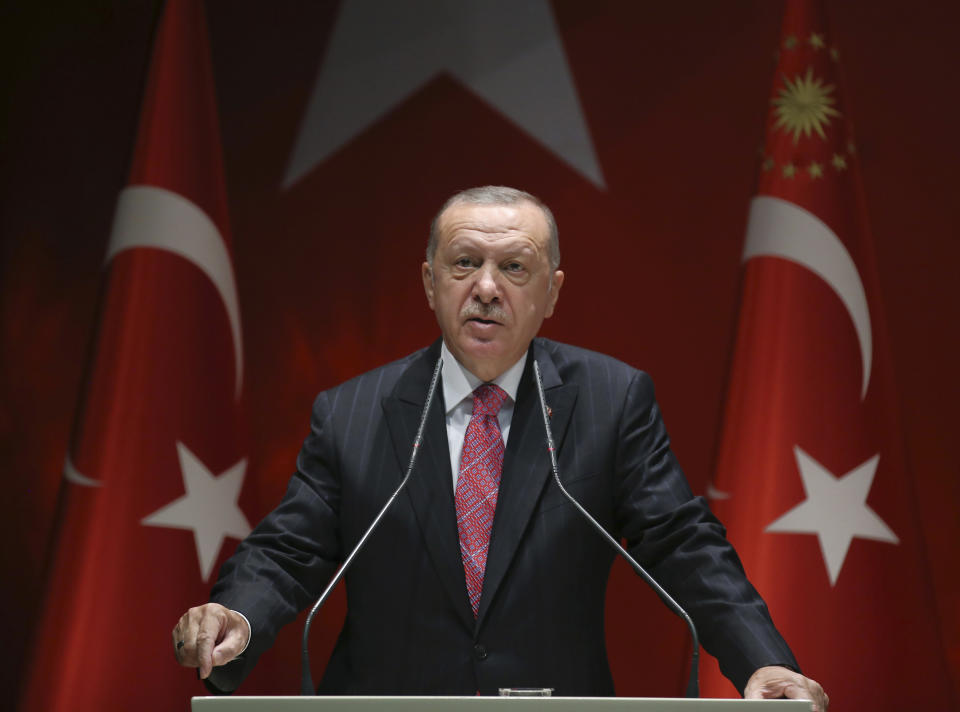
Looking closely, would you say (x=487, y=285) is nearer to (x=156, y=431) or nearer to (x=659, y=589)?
(x=659, y=589)

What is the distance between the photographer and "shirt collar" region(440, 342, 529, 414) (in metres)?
2.16

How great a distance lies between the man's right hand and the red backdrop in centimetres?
190

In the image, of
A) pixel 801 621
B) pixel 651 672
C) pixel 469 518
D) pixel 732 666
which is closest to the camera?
pixel 732 666

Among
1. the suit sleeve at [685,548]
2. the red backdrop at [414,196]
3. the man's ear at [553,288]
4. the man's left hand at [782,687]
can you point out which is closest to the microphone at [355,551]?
the man's ear at [553,288]

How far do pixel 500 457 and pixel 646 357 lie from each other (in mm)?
1646

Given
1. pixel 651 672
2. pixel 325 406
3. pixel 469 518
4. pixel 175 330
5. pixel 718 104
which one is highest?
pixel 718 104

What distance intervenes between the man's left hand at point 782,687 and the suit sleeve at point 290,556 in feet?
2.55

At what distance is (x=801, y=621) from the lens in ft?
9.61

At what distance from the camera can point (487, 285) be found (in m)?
2.09

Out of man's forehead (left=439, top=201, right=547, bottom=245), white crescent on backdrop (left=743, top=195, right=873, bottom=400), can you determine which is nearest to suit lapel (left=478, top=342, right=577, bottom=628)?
man's forehead (left=439, top=201, right=547, bottom=245)

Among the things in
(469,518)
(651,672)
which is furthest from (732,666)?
(651,672)

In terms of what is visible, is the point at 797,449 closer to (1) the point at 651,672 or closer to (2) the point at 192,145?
(1) the point at 651,672

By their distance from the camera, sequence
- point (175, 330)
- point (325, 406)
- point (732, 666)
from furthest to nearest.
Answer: point (175, 330)
point (325, 406)
point (732, 666)

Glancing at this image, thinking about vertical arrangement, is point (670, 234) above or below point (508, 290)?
above
